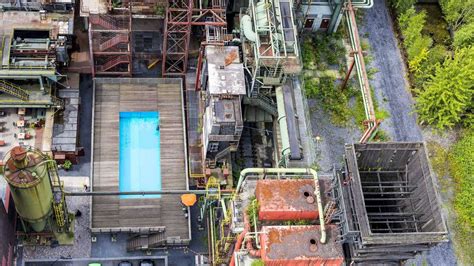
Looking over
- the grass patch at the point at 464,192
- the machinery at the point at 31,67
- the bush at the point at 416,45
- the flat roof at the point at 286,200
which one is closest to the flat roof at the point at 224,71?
the flat roof at the point at 286,200

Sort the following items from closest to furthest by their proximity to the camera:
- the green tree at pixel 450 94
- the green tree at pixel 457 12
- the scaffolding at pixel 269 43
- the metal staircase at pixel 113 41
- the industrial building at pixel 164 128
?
the industrial building at pixel 164 128
the scaffolding at pixel 269 43
the metal staircase at pixel 113 41
the green tree at pixel 450 94
the green tree at pixel 457 12

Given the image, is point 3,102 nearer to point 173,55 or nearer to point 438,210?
point 173,55

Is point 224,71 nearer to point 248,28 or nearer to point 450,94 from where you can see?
point 248,28

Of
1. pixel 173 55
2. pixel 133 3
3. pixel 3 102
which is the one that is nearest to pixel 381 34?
pixel 173 55

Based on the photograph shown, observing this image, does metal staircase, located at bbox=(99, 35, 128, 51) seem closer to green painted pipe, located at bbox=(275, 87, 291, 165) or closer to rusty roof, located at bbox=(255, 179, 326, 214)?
green painted pipe, located at bbox=(275, 87, 291, 165)

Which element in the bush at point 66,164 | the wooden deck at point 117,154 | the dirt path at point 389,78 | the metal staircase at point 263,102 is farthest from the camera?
the dirt path at point 389,78

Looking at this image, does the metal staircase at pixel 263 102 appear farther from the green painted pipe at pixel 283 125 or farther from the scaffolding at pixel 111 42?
the scaffolding at pixel 111 42
